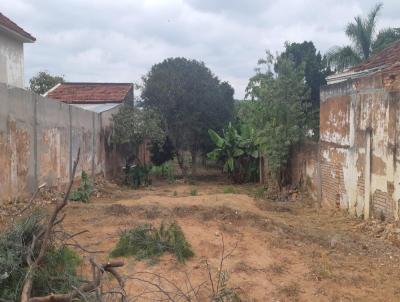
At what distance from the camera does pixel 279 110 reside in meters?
14.3

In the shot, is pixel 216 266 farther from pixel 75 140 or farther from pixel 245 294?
pixel 75 140

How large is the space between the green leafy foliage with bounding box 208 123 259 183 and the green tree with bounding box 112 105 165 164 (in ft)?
8.35

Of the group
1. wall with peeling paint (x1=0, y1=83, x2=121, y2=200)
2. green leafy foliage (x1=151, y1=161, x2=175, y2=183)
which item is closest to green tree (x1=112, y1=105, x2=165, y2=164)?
wall with peeling paint (x1=0, y1=83, x2=121, y2=200)

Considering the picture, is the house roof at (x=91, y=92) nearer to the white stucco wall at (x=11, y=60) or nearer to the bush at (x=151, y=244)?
the white stucco wall at (x=11, y=60)

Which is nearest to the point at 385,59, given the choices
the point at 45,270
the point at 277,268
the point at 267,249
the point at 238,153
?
the point at 267,249

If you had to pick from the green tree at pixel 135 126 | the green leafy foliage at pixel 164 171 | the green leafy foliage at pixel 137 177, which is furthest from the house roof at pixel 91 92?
the green leafy foliage at pixel 137 177

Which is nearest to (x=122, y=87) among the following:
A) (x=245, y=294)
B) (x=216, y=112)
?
(x=216, y=112)

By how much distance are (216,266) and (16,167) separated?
17.3ft

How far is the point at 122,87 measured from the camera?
23797 millimetres

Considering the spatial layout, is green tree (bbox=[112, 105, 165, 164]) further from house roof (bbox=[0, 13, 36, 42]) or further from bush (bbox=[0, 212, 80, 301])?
bush (bbox=[0, 212, 80, 301])

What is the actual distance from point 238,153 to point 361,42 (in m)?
10.5

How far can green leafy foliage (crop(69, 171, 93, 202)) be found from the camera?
501 inches

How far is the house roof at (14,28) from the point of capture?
46.9 feet

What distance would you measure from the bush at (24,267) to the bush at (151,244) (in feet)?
6.69
